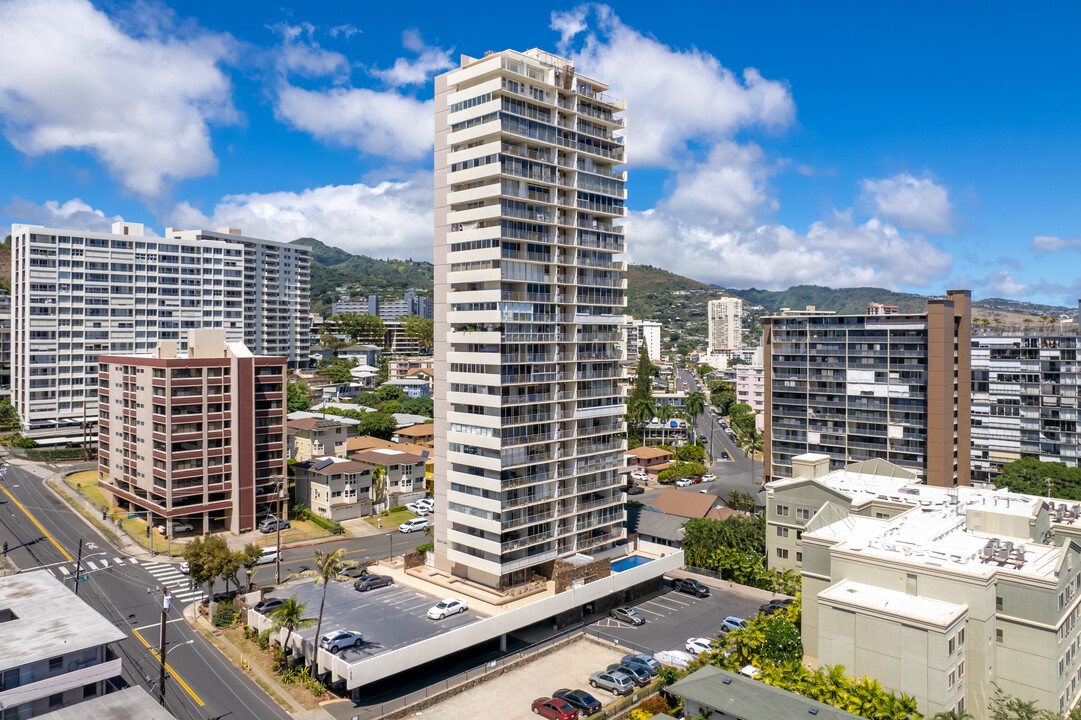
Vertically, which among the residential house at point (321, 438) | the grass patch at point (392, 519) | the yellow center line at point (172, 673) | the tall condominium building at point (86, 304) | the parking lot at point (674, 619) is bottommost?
the parking lot at point (674, 619)

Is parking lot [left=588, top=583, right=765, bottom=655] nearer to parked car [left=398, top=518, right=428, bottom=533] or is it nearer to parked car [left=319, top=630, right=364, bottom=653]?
parked car [left=319, top=630, right=364, bottom=653]

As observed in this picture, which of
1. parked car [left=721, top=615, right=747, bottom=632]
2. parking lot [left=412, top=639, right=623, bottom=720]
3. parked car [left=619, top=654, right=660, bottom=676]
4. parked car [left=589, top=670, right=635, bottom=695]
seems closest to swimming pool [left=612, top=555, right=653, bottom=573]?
parking lot [left=412, top=639, right=623, bottom=720]

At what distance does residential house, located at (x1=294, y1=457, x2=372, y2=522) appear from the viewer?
313 feet

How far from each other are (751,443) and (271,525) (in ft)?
363

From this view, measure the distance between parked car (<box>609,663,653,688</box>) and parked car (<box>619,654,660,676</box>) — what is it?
1.03ft

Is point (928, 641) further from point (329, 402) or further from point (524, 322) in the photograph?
point (329, 402)

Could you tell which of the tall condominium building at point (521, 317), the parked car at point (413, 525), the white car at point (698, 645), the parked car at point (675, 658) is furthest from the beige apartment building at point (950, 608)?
the parked car at point (413, 525)

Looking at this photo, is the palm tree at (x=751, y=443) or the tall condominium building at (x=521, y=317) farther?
the palm tree at (x=751, y=443)

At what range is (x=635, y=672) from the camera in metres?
54.4

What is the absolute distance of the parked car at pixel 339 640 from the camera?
51.8m

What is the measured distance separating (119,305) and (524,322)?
124 m

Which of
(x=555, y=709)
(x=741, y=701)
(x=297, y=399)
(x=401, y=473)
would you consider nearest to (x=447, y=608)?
(x=555, y=709)

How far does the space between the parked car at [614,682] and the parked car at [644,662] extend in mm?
1933

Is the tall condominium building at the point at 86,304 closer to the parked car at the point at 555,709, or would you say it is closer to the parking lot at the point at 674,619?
the parking lot at the point at 674,619
